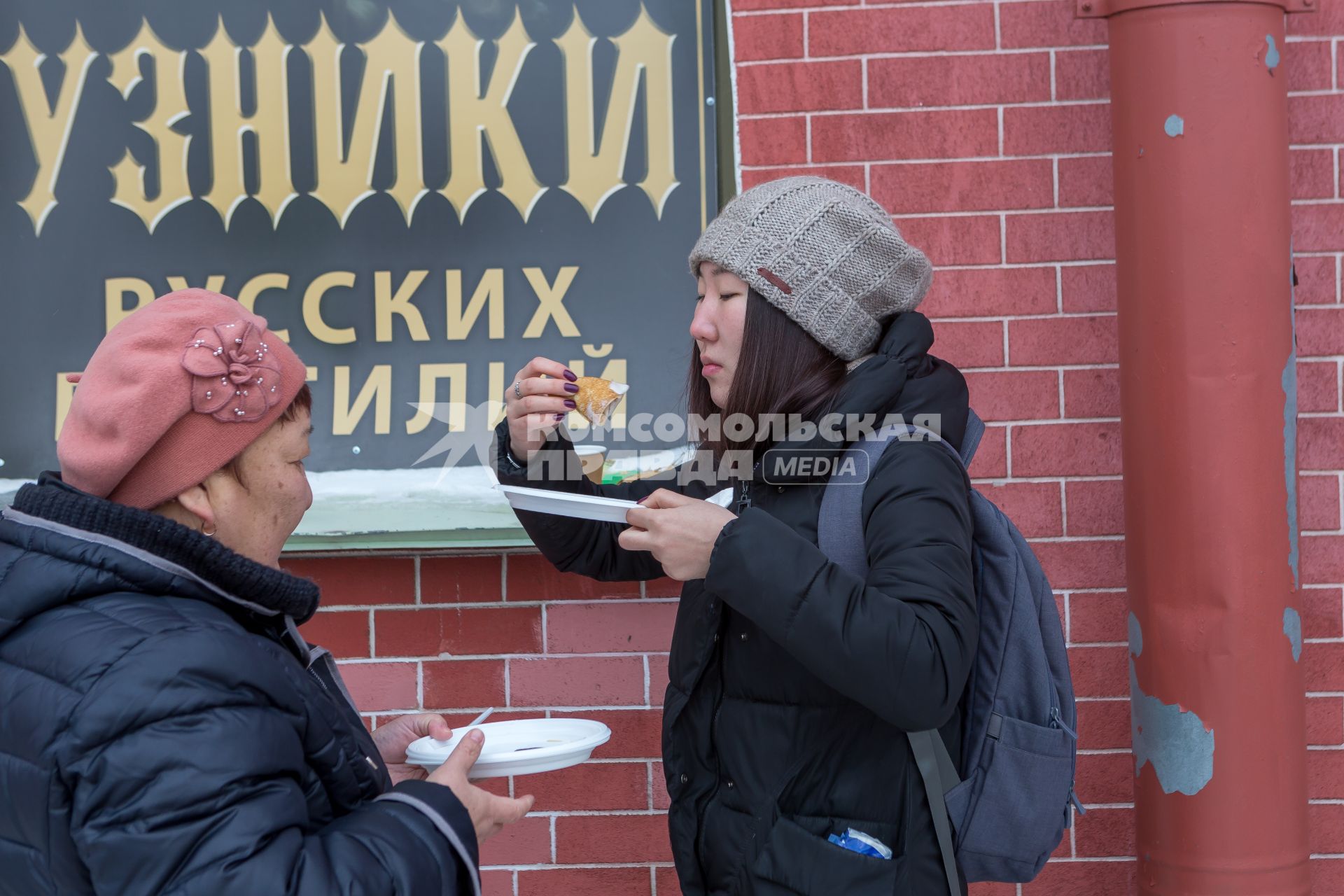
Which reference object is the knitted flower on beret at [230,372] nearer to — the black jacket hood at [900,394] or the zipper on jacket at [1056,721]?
the black jacket hood at [900,394]

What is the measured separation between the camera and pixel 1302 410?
9.12ft

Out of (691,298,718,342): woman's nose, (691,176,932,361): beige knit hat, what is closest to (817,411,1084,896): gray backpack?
(691,176,932,361): beige knit hat

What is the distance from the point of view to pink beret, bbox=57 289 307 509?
4.75 ft

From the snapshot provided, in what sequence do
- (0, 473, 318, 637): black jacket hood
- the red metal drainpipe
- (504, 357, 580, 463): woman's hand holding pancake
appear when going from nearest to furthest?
(0, 473, 318, 637): black jacket hood < (504, 357, 580, 463): woman's hand holding pancake < the red metal drainpipe

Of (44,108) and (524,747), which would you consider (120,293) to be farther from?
(524,747)

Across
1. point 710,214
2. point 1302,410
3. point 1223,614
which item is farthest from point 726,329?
point 1302,410

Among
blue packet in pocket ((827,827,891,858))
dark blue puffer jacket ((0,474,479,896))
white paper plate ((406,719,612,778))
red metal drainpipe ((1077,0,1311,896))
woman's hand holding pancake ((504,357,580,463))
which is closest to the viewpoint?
dark blue puffer jacket ((0,474,479,896))

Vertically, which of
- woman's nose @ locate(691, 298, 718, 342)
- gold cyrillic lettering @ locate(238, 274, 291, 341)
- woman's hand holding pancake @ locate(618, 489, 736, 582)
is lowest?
woman's hand holding pancake @ locate(618, 489, 736, 582)

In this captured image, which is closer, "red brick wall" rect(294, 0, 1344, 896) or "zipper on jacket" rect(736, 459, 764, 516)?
"zipper on jacket" rect(736, 459, 764, 516)

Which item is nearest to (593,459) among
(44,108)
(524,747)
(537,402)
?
(537,402)

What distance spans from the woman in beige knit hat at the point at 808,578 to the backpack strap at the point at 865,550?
0.07 feet

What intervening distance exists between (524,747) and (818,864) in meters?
0.53

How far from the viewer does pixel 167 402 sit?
4.78 feet

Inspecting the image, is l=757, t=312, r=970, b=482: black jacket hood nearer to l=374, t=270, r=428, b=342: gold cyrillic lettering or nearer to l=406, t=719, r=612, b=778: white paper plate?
l=406, t=719, r=612, b=778: white paper plate
